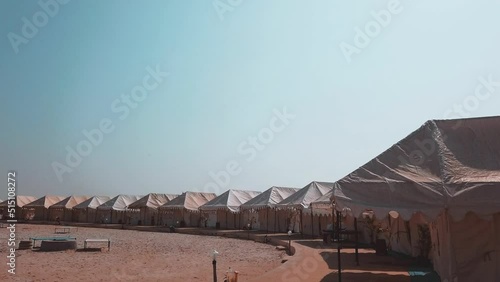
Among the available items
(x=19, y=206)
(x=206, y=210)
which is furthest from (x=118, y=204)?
(x=19, y=206)

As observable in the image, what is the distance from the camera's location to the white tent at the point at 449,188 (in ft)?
29.7

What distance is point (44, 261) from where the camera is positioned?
19062 mm

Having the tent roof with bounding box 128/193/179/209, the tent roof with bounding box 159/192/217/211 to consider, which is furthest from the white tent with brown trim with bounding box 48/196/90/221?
the tent roof with bounding box 159/192/217/211

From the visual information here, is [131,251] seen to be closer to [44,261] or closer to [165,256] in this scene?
[165,256]

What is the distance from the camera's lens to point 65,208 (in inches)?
2566

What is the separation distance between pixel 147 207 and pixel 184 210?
6.15 m

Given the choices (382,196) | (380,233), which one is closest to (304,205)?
(380,233)

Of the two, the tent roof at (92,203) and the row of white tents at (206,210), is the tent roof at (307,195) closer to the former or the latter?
the row of white tents at (206,210)

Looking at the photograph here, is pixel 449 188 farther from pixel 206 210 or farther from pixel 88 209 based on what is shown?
pixel 88 209

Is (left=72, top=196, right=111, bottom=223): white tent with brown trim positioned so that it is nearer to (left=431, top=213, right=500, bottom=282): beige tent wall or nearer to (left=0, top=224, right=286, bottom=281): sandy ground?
(left=0, top=224, right=286, bottom=281): sandy ground

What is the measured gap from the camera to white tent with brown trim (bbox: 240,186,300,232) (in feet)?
122

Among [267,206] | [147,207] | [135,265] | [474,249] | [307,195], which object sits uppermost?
[307,195]

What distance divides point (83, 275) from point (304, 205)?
61.7 feet

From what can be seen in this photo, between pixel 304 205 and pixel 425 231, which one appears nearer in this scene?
pixel 425 231
